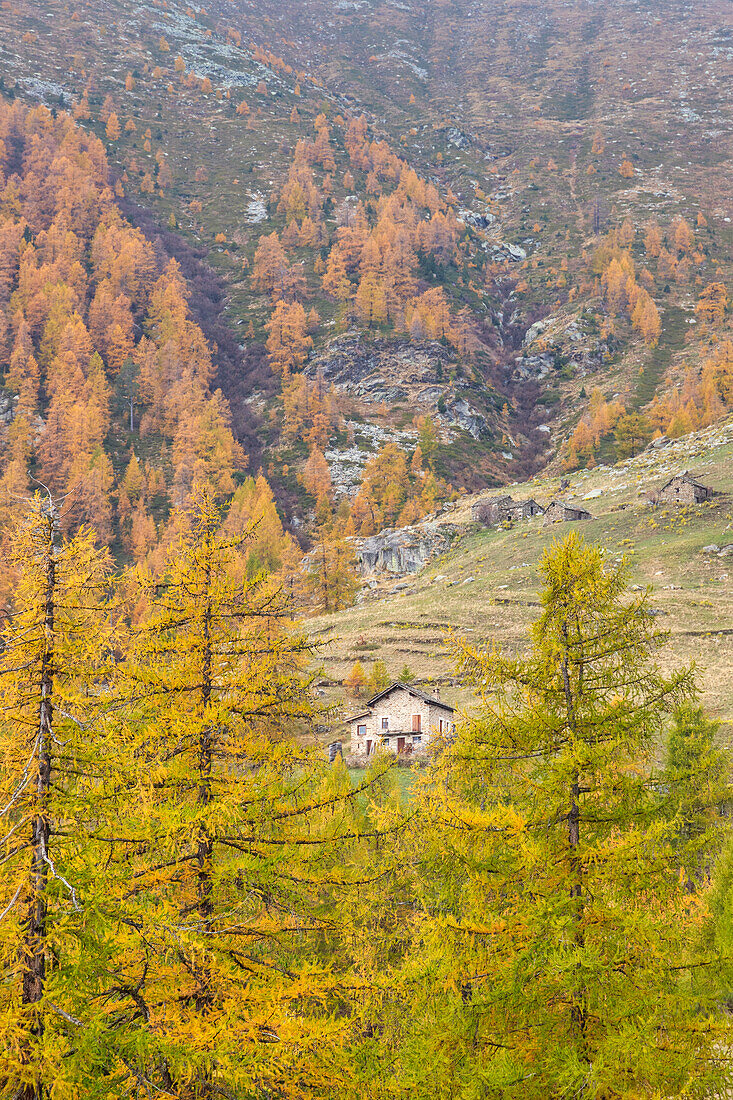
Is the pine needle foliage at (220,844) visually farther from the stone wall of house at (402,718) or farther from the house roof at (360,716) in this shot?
the house roof at (360,716)

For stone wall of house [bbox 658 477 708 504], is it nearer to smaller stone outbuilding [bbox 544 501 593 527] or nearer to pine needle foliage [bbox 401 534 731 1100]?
smaller stone outbuilding [bbox 544 501 593 527]

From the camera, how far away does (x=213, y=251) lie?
193250 mm

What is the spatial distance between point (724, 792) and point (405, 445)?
114029 mm

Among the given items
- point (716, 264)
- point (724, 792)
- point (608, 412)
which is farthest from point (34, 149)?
point (724, 792)

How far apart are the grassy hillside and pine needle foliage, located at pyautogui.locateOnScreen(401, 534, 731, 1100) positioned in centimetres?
3062

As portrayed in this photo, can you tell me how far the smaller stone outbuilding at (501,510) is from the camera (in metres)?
92.2

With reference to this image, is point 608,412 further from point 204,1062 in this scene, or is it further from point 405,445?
point 204,1062

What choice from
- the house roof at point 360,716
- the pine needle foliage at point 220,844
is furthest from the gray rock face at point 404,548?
the pine needle foliage at point 220,844

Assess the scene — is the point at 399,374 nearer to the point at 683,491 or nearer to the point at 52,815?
the point at 683,491

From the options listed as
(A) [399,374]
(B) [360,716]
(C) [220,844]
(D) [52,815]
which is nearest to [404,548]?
(B) [360,716]

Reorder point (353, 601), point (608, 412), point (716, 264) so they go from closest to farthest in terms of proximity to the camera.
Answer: point (353, 601) < point (608, 412) < point (716, 264)

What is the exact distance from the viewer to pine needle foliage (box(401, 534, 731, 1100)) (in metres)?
7.02

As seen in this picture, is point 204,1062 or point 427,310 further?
point 427,310

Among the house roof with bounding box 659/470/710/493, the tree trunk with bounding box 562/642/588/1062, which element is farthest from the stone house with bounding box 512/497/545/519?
the tree trunk with bounding box 562/642/588/1062
